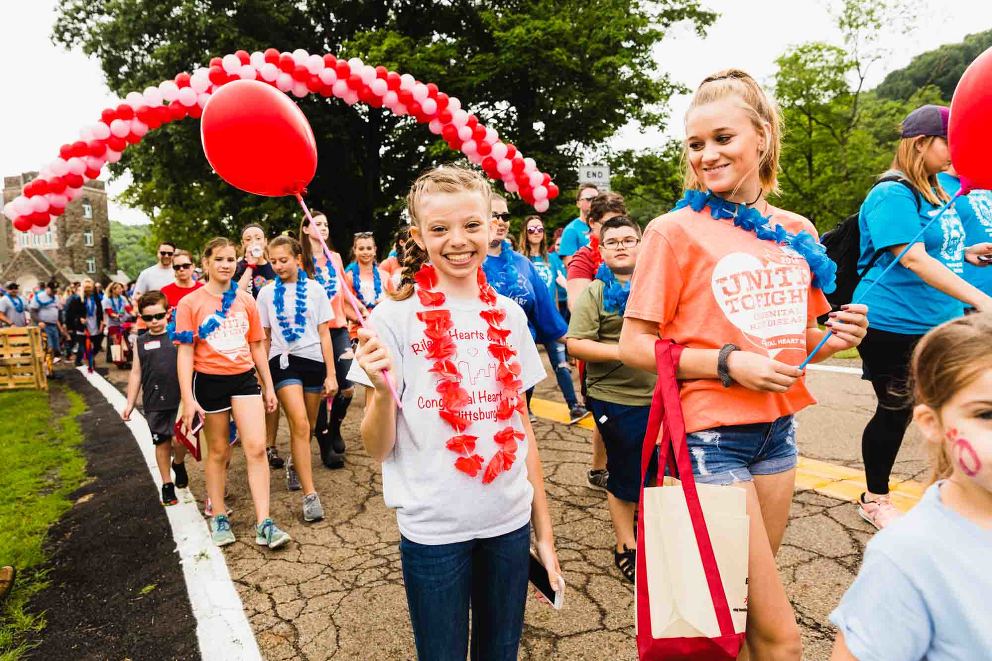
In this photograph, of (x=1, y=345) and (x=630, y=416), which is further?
(x=1, y=345)

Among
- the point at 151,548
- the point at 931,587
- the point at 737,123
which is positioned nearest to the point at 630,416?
the point at 737,123

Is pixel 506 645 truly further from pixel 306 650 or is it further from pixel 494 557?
pixel 306 650

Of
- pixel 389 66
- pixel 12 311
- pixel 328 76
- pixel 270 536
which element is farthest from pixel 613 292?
pixel 12 311

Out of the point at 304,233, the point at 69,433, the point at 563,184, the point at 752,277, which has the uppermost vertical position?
the point at 563,184

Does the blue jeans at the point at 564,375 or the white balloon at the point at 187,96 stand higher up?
the white balloon at the point at 187,96

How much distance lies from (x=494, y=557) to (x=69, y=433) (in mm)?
7894

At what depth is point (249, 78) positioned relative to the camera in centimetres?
520

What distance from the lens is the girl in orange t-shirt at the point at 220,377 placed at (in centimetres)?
403

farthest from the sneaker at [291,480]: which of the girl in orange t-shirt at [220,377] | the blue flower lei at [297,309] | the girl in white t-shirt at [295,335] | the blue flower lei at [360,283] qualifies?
the blue flower lei at [360,283]

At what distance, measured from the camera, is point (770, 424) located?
5.87 ft

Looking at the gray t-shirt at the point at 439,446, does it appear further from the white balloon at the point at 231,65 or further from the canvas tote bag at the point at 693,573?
the white balloon at the point at 231,65

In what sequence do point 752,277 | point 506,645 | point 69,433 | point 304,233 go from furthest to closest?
1. point 69,433
2. point 304,233
3. point 506,645
4. point 752,277

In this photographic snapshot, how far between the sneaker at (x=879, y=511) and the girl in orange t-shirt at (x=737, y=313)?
1974 mm

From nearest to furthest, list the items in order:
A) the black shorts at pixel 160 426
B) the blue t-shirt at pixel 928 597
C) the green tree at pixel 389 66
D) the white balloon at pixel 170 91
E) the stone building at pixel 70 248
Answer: the blue t-shirt at pixel 928 597 → the black shorts at pixel 160 426 → the white balloon at pixel 170 91 → the green tree at pixel 389 66 → the stone building at pixel 70 248
